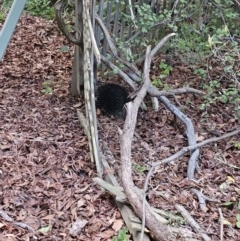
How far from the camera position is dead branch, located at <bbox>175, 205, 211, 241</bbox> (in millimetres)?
2472

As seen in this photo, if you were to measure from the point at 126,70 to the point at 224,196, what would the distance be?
194cm

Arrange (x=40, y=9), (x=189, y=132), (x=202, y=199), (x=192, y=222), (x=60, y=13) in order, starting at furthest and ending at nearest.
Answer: (x=40, y=9), (x=189, y=132), (x=60, y=13), (x=202, y=199), (x=192, y=222)

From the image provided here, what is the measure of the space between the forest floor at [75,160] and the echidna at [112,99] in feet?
0.33

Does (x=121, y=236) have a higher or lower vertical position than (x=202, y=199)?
higher

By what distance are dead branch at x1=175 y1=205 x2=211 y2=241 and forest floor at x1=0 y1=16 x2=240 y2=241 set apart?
0.12 ft

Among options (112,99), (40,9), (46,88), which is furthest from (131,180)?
(40,9)

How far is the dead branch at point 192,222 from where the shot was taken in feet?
8.11

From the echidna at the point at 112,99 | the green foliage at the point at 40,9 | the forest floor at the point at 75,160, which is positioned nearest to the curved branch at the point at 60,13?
the echidna at the point at 112,99

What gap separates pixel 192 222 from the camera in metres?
2.57

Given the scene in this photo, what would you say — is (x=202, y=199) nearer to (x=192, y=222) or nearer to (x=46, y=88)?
(x=192, y=222)

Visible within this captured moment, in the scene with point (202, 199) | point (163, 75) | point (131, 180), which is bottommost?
point (202, 199)

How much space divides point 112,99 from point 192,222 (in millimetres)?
1692

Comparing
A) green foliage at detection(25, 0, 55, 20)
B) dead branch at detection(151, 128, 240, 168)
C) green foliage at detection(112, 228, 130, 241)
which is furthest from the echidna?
green foliage at detection(25, 0, 55, 20)

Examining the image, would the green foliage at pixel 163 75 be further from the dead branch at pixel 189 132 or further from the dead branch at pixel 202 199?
the dead branch at pixel 202 199
